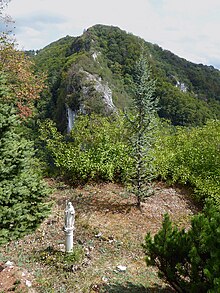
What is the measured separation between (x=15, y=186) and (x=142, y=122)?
4.84m

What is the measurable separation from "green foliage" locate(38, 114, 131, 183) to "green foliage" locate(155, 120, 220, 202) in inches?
60.3

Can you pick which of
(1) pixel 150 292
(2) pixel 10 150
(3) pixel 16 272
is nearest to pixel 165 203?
(1) pixel 150 292

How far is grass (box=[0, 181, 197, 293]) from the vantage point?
641 cm

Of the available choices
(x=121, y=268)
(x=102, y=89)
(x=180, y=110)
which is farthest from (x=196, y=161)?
(x=102, y=89)

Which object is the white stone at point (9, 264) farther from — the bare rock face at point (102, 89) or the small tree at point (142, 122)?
the bare rock face at point (102, 89)

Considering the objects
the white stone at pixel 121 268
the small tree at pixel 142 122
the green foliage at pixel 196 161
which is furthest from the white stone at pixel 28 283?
the green foliage at pixel 196 161

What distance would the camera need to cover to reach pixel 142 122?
934 centimetres

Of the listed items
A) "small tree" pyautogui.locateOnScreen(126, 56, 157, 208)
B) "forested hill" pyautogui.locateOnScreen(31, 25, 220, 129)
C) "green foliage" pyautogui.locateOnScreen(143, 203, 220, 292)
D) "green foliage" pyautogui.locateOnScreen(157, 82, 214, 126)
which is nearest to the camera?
"green foliage" pyautogui.locateOnScreen(143, 203, 220, 292)

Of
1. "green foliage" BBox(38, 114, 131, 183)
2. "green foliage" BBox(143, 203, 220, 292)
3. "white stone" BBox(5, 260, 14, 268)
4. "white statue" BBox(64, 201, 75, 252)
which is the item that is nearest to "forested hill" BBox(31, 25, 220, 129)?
"green foliage" BBox(38, 114, 131, 183)

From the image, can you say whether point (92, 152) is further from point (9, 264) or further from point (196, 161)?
point (9, 264)

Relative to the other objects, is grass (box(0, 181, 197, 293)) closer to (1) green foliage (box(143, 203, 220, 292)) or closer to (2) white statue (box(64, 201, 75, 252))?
(2) white statue (box(64, 201, 75, 252))

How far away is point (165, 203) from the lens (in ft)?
35.9

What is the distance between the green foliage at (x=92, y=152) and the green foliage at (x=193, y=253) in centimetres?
607

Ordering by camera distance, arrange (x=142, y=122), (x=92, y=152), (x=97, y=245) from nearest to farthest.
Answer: (x=97, y=245) < (x=142, y=122) < (x=92, y=152)
